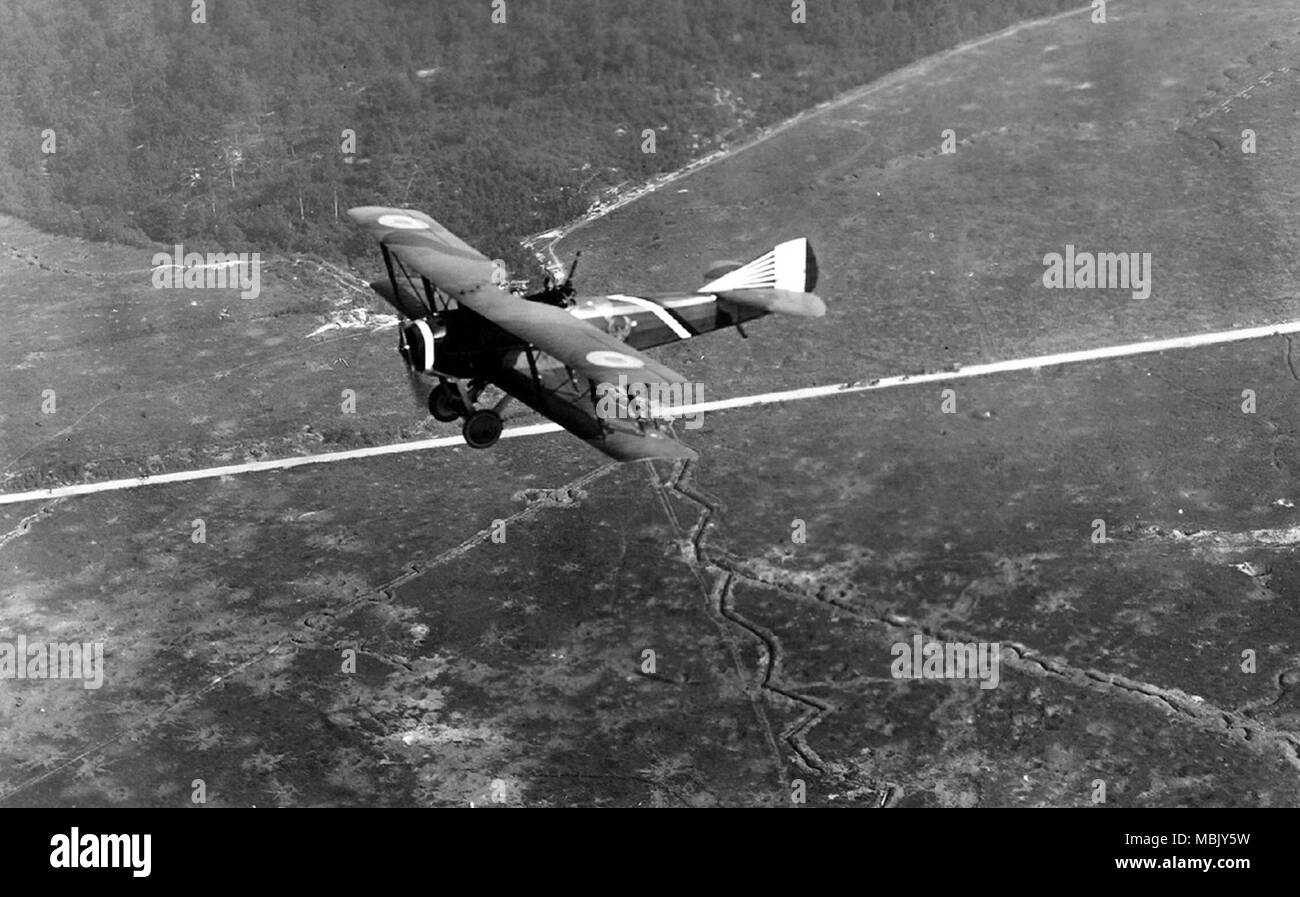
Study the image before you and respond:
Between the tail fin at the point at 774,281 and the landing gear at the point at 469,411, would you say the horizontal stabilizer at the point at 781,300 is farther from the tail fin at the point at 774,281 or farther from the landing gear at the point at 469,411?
the landing gear at the point at 469,411

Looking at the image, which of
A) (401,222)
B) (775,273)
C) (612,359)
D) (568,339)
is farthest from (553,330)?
(775,273)

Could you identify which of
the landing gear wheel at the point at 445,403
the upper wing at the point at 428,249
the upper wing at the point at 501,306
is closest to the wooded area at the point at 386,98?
the upper wing at the point at 428,249

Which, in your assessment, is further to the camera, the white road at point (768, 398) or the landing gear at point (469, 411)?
the white road at point (768, 398)

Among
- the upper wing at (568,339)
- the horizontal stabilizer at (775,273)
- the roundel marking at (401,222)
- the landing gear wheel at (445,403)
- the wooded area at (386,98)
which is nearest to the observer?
the upper wing at (568,339)

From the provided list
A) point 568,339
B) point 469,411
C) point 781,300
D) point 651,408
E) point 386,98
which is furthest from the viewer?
point 386,98

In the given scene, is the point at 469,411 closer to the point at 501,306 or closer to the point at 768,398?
the point at 501,306

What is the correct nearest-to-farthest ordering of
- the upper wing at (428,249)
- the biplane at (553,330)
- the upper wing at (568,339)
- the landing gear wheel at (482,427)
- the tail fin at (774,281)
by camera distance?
the upper wing at (568,339) < the biplane at (553,330) < the upper wing at (428,249) < the landing gear wheel at (482,427) < the tail fin at (774,281)
